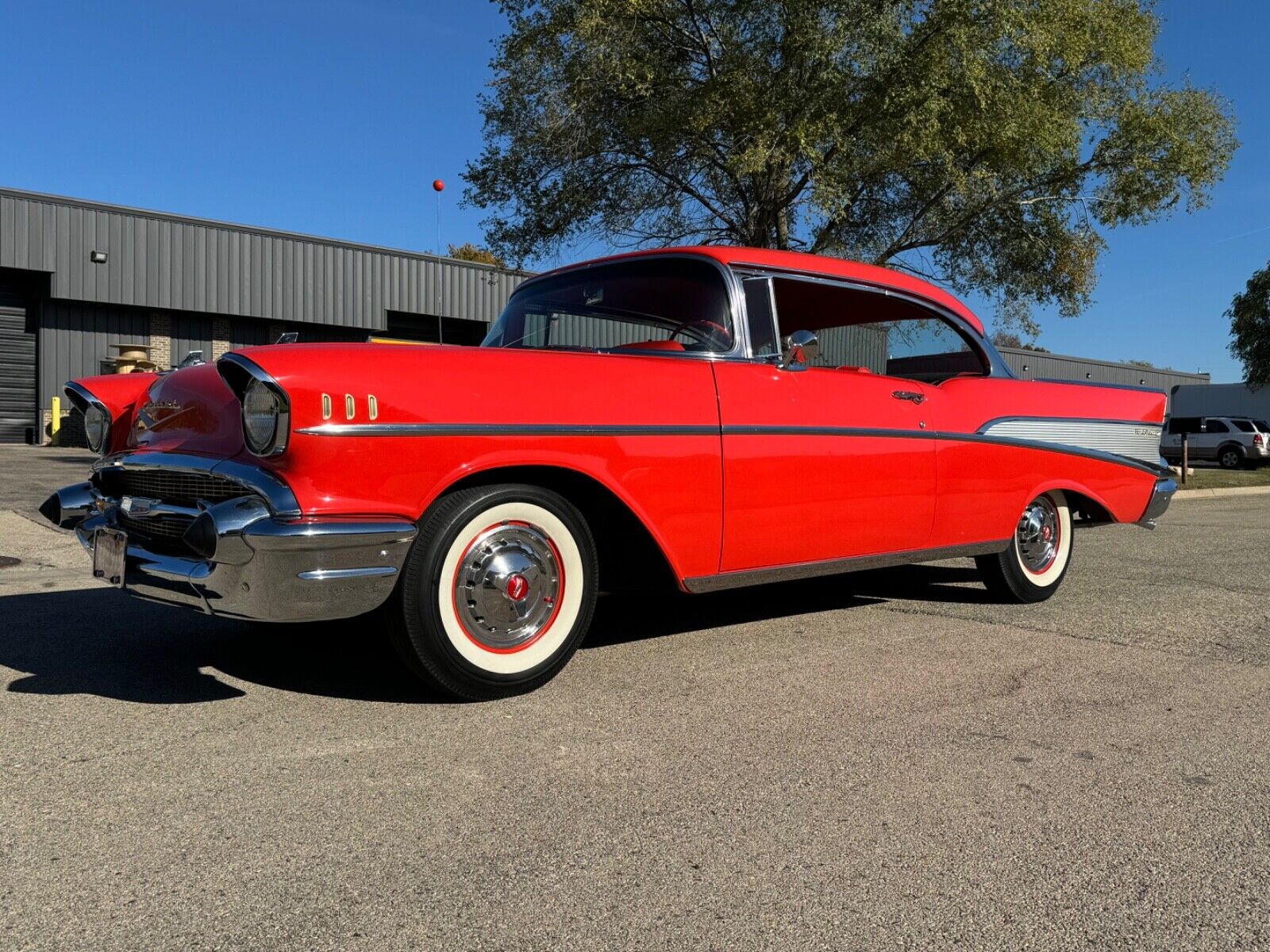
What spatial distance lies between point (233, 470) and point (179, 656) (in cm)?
125

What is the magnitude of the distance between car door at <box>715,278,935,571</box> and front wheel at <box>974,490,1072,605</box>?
0.89 meters

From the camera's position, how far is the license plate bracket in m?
3.37

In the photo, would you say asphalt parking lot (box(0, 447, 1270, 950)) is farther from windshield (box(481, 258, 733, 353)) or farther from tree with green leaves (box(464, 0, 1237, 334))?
tree with green leaves (box(464, 0, 1237, 334))

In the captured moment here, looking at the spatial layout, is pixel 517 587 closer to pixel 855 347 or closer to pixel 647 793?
pixel 647 793

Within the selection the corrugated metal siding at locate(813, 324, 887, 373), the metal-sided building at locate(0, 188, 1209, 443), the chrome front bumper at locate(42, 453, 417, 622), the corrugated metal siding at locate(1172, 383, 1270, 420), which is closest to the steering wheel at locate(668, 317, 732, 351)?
the corrugated metal siding at locate(813, 324, 887, 373)

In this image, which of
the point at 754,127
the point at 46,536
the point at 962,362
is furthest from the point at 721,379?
the point at 754,127

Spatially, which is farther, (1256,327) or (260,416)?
(1256,327)

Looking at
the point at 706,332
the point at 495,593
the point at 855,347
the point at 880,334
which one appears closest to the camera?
the point at 495,593

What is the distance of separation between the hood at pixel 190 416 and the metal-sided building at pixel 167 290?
1712 centimetres

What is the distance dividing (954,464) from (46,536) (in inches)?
266

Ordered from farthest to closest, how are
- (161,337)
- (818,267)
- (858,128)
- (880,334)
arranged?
1. (161,337)
2. (858,128)
3. (880,334)
4. (818,267)

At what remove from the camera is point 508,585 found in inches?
131

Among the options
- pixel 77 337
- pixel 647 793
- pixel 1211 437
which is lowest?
pixel 647 793

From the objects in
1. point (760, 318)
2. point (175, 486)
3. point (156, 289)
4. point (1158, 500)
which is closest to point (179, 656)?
point (175, 486)
